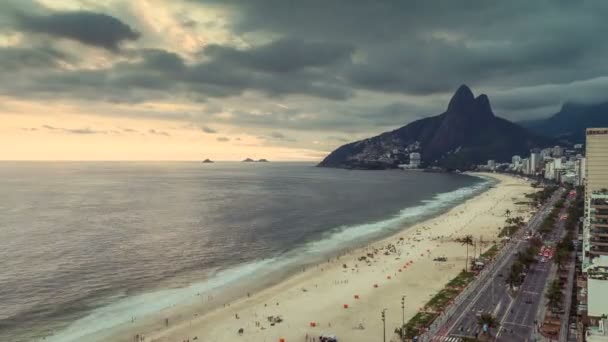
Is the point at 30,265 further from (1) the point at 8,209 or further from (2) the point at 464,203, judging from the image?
(2) the point at 464,203

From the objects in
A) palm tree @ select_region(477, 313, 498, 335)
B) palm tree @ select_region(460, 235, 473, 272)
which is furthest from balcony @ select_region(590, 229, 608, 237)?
palm tree @ select_region(477, 313, 498, 335)

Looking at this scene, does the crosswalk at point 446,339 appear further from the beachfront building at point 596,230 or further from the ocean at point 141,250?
the ocean at point 141,250

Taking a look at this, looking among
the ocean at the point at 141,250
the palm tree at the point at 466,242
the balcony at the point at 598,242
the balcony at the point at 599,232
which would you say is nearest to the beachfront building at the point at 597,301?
the balcony at the point at 598,242

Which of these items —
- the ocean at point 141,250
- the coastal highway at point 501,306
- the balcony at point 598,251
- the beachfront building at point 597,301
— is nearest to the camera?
the beachfront building at point 597,301

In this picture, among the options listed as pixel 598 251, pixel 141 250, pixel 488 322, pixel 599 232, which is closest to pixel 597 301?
pixel 488 322

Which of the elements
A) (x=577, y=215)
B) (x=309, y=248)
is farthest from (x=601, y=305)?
(x=577, y=215)

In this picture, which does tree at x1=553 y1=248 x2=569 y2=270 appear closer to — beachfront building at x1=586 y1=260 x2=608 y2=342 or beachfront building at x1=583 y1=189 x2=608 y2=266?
beachfront building at x1=583 y1=189 x2=608 y2=266
